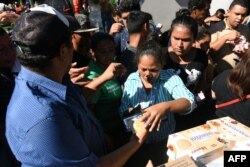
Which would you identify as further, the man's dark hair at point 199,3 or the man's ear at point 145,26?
the man's dark hair at point 199,3

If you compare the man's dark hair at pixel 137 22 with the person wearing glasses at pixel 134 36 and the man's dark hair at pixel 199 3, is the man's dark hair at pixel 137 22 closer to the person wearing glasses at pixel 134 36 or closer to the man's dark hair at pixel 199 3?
the person wearing glasses at pixel 134 36

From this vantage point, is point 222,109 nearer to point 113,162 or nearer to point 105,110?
point 105,110

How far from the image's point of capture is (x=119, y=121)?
229cm

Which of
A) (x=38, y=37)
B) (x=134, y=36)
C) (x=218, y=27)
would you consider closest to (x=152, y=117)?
(x=38, y=37)

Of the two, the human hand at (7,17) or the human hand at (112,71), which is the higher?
the human hand at (7,17)

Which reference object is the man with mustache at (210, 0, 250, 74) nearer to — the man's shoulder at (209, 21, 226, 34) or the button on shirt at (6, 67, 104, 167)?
the man's shoulder at (209, 21, 226, 34)

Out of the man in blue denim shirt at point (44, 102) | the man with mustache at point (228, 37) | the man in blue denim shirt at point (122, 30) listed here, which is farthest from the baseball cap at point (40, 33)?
the man with mustache at point (228, 37)

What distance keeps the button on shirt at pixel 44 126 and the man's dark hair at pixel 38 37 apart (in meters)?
0.08

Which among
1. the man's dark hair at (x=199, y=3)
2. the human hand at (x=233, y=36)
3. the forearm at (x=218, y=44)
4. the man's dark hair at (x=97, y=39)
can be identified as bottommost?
the forearm at (x=218, y=44)

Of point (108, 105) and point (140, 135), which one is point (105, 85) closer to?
point (108, 105)

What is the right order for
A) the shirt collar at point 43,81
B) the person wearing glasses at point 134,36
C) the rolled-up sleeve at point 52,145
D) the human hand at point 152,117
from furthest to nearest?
the person wearing glasses at point 134,36
the human hand at point 152,117
the shirt collar at point 43,81
the rolled-up sleeve at point 52,145

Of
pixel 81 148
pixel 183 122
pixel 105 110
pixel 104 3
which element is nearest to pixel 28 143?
pixel 81 148

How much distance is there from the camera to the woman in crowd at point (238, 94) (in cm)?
189

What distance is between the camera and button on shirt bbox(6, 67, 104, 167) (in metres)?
1.10
